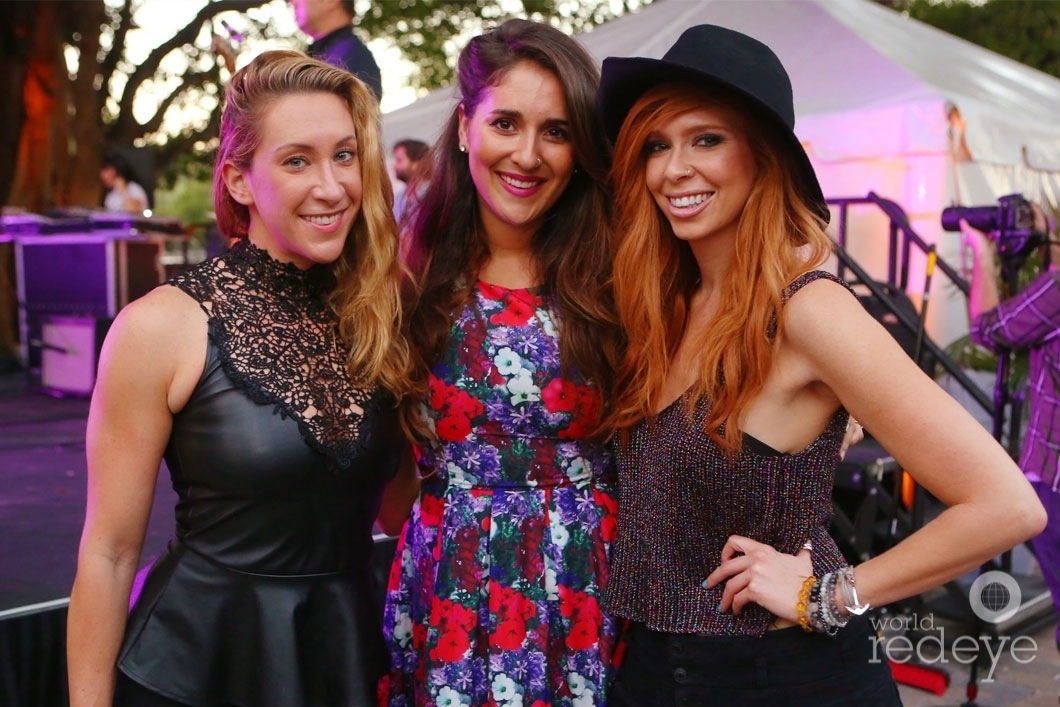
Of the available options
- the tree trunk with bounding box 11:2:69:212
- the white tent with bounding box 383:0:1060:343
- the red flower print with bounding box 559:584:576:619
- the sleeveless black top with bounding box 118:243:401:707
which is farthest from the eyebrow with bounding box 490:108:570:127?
the tree trunk with bounding box 11:2:69:212

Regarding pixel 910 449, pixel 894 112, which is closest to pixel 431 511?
pixel 910 449

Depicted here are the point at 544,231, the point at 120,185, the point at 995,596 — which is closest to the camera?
the point at 544,231

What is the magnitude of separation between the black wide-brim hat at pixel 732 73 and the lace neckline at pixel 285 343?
0.75m

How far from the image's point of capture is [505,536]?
2.04m

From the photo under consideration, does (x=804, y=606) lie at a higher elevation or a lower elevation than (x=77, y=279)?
higher

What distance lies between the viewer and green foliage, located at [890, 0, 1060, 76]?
14.4m

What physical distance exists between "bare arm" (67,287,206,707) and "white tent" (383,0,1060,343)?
18.9 ft

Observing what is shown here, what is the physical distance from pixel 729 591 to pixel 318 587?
29.4 inches

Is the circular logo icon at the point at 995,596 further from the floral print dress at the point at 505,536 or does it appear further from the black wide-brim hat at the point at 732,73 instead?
the black wide-brim hat at the point at 732,73

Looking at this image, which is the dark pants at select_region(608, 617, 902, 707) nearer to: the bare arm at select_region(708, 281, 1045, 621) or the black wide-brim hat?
the bare arm at select_region(708, 281, 1045, 621)

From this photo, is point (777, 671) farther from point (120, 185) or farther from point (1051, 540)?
point (120, 185)

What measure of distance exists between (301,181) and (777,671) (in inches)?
48.7

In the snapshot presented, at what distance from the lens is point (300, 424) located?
1.72 metres

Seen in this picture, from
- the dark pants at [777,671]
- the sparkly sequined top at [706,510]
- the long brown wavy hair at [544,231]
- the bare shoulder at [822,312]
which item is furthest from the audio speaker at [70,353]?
the bare shoulder at [822,312]
